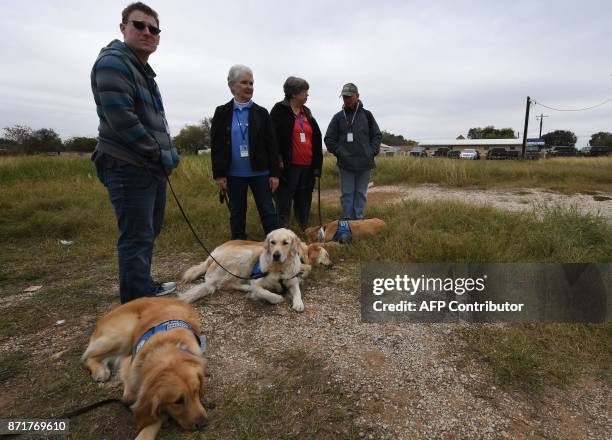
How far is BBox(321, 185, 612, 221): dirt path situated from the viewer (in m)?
7.30

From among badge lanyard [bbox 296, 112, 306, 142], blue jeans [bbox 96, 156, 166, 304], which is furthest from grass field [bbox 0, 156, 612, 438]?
badge lanyard [bbox 296, 112, 306, 142]

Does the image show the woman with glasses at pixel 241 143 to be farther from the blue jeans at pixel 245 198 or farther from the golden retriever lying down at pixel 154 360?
the golden retriever lying down at pixel 154 360

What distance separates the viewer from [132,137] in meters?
2.39

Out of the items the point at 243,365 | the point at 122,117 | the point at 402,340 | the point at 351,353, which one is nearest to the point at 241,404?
the point at 243,365

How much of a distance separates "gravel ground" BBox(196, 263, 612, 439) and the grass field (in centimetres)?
15

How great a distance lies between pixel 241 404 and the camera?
6.54 ft

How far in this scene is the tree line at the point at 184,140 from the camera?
2278 centimetres

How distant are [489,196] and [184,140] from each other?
41584mm

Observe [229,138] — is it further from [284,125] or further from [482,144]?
[482,144]

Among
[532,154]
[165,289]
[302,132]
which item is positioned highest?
[532,154]

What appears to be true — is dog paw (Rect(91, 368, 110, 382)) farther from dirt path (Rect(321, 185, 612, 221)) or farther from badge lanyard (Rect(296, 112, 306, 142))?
dirt path (Rect(321, 185, 612, 221))

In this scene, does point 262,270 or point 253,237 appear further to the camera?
point 253,237

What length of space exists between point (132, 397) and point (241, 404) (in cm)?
62

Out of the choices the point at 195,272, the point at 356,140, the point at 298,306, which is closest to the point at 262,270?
the point at 298,306
